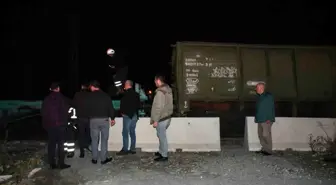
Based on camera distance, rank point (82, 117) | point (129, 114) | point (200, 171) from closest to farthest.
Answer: point (200, 171) < point (82, 117) < point (129, 114)

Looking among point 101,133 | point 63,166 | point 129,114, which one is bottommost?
point 63,166

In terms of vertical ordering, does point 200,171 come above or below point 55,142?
below

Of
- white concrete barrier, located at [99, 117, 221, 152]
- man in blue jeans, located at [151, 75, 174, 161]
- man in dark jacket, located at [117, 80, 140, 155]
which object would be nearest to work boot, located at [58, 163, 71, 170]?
man in dark jacket, located at [117, 80, 140, 155]

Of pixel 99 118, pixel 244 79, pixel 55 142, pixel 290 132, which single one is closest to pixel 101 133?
pixel 99 118

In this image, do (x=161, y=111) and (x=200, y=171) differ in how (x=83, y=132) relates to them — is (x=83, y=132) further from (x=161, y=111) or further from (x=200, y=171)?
(x=200, y=171)

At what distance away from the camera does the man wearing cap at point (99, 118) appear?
8.16 meters

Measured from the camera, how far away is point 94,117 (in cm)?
814

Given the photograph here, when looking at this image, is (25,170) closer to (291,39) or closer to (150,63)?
(291,39)

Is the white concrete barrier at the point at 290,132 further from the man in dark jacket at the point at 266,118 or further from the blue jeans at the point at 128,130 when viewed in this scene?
the blue jeans at the point at 128,130

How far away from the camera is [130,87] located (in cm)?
904

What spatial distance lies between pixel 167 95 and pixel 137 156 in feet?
5.51

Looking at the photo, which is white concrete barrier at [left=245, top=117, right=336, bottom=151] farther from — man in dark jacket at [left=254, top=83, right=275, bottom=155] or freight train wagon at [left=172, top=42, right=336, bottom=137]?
freight train wagon at [left=172, top=42, right=336, bottom=137]

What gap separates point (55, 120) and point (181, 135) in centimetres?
313

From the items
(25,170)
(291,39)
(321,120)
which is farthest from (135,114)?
(291,39)
